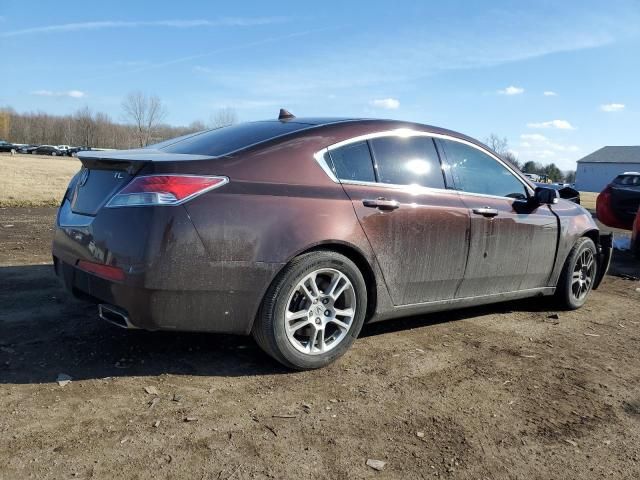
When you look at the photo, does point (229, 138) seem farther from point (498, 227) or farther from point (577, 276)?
point (577, 276)

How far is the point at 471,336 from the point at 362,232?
1501 mm

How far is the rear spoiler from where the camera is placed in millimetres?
3191

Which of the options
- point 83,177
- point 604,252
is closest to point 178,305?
point 83,177

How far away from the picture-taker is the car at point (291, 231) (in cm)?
306

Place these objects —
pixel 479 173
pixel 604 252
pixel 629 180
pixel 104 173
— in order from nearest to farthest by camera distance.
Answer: pixel 104 173, pixel 479 173, pixel 604 252, pixel 629 180

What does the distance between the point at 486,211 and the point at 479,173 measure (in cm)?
38

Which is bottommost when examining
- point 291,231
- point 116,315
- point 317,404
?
point 317,404

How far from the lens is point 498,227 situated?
446 cm

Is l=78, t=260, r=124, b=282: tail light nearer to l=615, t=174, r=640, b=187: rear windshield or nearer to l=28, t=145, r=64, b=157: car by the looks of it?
l=615, t=174, r=640, b=187: rear windshield

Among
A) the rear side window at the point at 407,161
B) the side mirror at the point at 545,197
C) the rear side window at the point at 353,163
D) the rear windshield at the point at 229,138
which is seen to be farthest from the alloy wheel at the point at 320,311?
the side mirror at the point at 545,197

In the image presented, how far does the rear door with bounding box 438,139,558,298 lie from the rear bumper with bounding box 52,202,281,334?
1846 millimetres

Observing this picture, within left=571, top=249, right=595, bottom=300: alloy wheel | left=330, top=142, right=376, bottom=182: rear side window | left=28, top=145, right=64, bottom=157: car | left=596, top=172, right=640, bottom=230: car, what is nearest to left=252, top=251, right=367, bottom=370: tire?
left=330, top=142, right=376, bottom=182: rear side window

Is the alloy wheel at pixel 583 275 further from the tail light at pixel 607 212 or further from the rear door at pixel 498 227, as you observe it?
the tail light at pixel 607 212

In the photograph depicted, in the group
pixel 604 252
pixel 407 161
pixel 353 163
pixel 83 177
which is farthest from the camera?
pixel 604 252
